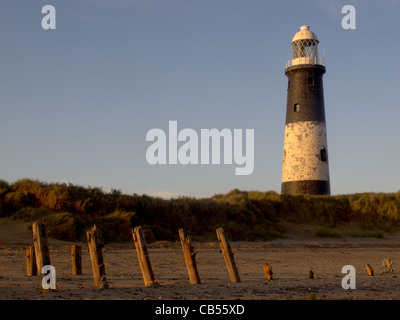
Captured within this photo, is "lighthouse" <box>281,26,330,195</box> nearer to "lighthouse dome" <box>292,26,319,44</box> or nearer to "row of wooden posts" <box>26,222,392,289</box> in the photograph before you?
"lighthouse dome" <box>292,26,319,44</box>

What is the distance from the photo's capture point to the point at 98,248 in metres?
9.12

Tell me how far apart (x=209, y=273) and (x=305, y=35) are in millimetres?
25673

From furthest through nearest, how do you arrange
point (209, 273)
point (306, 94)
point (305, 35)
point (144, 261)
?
1. point (305, 35)
2. point (306, 94)
3. point (209, 273)
4. point (144, 261)

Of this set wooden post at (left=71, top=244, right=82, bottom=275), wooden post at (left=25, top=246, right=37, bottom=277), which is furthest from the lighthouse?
wooden post at (left=25, top=246, right=37, bottom=277)

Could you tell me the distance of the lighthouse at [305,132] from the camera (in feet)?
105

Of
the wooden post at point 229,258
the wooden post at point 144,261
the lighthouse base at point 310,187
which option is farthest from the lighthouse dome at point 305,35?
the wooden post at point 144,261

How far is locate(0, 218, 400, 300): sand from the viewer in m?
8.79

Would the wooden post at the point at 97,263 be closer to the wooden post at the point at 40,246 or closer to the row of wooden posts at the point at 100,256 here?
the row of wooden posts at the point at 100,256

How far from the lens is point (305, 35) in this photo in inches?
1358

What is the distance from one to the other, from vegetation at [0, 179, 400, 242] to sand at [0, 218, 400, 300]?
120 centimetres

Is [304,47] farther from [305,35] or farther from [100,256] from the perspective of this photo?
[100,256]

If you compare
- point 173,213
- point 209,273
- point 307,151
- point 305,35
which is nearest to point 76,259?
point 209,273
